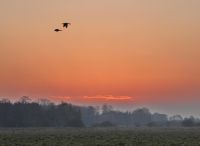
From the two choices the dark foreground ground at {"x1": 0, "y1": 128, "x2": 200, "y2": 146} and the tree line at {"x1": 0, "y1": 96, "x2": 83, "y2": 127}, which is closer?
the dark foreground ground at {"x1": 0, "y1": 128, "x2": 200, "y2": 146}

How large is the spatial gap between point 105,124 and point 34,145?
115678 millimetres

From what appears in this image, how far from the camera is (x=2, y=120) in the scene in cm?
13475

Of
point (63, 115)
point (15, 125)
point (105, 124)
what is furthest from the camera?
point (105, 124)

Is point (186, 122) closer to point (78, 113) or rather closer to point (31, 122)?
point (78, 113)

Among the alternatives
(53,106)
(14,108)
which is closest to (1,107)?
(14,108)

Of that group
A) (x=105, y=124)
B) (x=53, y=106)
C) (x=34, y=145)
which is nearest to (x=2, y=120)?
(x=53, y=106)

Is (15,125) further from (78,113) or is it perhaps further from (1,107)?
(78,113)

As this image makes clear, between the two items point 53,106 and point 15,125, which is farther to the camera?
point 53,106

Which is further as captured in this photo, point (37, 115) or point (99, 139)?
point (37, 115)

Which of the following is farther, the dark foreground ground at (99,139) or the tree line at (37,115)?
the tree line at (37,115)

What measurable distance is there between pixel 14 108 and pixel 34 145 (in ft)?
322

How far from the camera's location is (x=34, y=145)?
42281 mm

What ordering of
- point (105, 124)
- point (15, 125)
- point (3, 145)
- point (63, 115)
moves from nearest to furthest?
point (3, 145), point (15, 125), point (63, 115), point (105, 124)

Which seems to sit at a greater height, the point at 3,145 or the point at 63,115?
the point at 63,115
